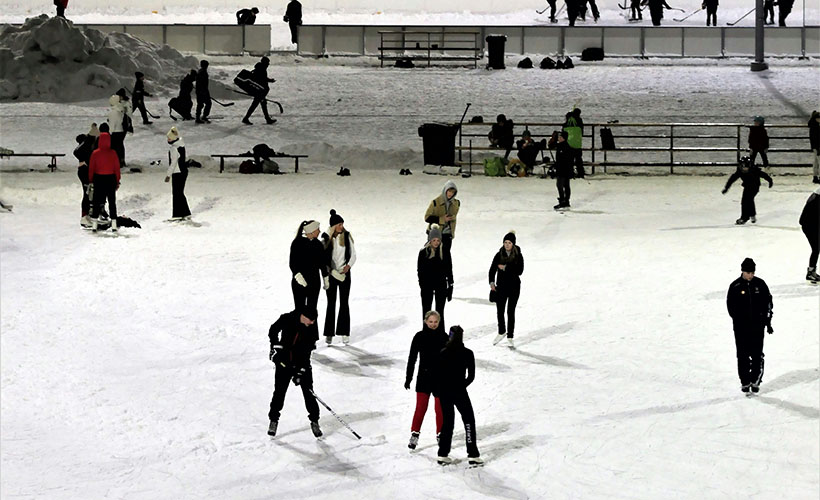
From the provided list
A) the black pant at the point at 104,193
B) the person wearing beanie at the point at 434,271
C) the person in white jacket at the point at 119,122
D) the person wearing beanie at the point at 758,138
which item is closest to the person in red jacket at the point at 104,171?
the black pant at the point at 104,193

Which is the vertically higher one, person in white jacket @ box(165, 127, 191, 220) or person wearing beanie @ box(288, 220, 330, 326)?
person in white jacket @ box(165, 127, 191, 220)

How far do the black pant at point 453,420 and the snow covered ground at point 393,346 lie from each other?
9.5 inches

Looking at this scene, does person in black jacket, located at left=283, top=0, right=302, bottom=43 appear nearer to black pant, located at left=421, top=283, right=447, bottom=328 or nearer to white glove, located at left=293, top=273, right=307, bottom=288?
black pant, located at left=421, top=283, right=447, bottom=328

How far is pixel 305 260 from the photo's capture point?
1444cm

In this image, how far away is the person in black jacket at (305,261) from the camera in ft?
47.0

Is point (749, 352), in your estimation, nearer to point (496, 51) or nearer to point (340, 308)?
point (340, 308)

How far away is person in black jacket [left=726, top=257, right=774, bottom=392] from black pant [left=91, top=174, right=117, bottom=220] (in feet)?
33.0

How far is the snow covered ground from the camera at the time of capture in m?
12.1

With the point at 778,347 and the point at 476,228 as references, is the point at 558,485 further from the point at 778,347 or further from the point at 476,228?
the point at 476,228

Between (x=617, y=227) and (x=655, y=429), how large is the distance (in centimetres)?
872

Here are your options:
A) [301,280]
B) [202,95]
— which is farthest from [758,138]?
[301,280]

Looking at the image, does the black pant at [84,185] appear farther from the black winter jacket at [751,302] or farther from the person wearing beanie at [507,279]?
the black winter jacket at [751,302]

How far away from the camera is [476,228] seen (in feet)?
70.8

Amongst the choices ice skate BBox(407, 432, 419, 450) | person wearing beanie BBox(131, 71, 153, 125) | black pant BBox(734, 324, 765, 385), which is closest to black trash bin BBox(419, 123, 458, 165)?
person wearing beanie BBox(131, 71, 153, 125)
